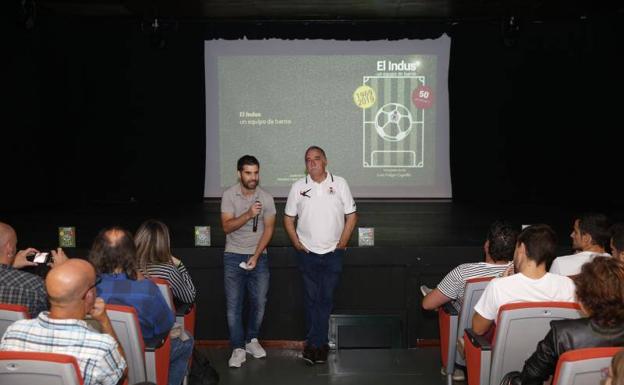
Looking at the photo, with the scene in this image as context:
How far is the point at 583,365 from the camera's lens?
Answer: 6.43ft

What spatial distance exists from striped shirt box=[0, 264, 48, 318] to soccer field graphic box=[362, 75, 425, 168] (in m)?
6.12

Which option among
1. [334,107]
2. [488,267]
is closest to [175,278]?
[488,267]

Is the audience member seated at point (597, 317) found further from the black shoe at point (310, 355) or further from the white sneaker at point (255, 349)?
the white sneaker at point (255, 349)

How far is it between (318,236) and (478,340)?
1.50 meters

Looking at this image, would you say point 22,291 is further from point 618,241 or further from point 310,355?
point 618,241

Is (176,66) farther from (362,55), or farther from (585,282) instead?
(585,282)

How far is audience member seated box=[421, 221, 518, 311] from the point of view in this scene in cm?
→ 328

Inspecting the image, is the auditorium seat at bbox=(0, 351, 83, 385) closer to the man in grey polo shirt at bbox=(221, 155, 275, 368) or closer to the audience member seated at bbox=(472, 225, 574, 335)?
the audience member seated at bbox=(472, 225, 574, 335)

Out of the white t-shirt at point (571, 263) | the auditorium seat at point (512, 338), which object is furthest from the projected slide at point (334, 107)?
the auditorium seat at point (512, 338)

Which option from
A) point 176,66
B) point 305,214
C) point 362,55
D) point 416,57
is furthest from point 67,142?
point 305,214

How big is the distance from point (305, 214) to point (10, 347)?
2.33 meters

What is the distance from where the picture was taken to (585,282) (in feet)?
7.27

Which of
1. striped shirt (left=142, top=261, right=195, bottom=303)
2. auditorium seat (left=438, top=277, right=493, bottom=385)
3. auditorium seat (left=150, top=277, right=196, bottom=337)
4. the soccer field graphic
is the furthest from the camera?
the soccer field graphic

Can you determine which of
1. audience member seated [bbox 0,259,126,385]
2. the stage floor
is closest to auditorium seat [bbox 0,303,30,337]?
audience member seated [bbox 0,259,126,385]
